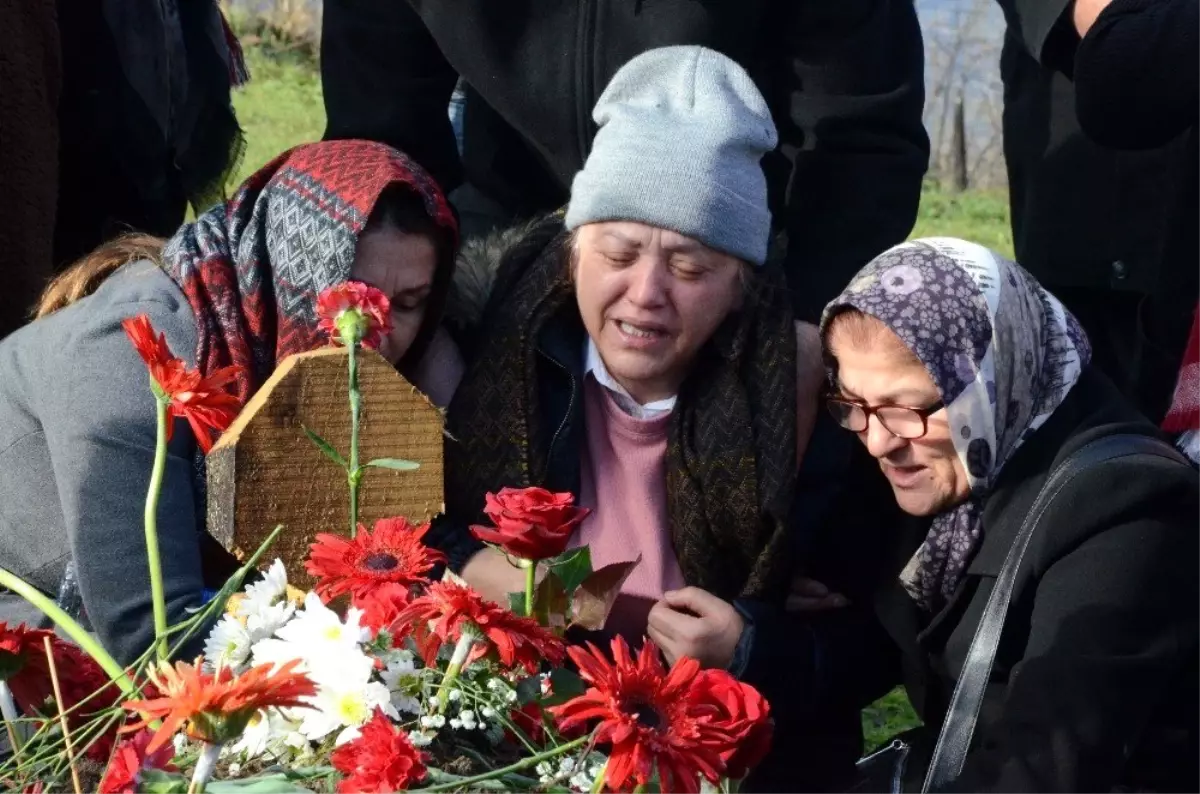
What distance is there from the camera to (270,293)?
235 cm

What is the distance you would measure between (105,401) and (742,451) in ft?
3.13

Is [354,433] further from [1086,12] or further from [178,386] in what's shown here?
[1086,12]

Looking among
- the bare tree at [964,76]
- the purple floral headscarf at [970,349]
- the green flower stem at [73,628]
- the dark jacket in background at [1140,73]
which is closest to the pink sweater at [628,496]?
the purple floral headscarf at [970,349]

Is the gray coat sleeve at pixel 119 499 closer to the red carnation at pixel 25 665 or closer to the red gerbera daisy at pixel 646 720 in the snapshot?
the red carnation at pixel 25 665

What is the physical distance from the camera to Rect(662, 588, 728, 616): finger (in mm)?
2412

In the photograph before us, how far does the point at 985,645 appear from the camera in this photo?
2111mm

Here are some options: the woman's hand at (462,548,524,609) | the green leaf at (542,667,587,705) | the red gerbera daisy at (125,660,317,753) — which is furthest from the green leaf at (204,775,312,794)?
the woman's hand at (462,548,524,609)

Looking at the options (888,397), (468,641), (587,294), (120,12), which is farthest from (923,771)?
(120,12)

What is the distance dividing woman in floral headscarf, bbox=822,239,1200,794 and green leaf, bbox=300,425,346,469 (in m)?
0.85

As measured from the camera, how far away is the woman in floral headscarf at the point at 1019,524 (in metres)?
2.02

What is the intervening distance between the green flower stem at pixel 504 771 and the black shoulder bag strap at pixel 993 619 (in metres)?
0.79

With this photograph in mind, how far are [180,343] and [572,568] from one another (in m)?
1.01

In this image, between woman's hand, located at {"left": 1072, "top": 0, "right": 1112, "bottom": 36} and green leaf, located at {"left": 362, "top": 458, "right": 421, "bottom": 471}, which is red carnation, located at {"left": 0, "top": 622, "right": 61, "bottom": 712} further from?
woman's hand, located at {"left": 1072, "top": 0, "right": 1112, "bottom": 36}

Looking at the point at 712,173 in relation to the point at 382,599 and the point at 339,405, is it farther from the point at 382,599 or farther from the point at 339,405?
the point at 382,599
